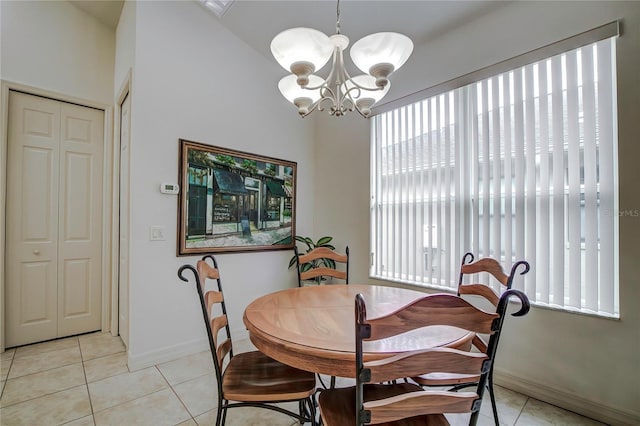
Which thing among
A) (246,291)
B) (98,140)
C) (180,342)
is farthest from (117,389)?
(98,140)

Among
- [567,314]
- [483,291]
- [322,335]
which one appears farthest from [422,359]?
[567,314]

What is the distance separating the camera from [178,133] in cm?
252

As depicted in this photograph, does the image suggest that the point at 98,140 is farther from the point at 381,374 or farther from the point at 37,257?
the point at 381,374

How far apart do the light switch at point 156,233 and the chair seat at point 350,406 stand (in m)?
1.91

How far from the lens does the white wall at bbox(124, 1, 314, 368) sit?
2314 millimetres

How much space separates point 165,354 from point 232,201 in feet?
4.86

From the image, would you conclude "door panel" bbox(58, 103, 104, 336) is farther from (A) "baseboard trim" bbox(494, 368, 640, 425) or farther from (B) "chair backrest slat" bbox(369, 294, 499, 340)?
(A) "baseboard trim" bbox(494, 368, 640, 425)

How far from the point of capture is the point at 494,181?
218 cm

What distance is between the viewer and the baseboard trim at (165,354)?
2250 mm

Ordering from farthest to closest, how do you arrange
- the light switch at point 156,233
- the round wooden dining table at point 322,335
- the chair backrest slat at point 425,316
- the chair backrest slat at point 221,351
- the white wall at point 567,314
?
the light switch at point 156,233
the white wall at point 567,314
the chair backrest slat at point 221,351
the round wooden dining table at point 322,335
the chair backrest slat at point 425,316

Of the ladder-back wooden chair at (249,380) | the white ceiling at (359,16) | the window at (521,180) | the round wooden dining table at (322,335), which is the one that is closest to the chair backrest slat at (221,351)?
the ladder-back wooden chair at (249,380)

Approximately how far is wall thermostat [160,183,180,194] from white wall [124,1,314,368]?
5cm

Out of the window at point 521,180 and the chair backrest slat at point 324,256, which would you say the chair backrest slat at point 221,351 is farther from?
the window at point 521,180

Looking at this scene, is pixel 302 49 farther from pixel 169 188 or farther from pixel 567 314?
pixel 567 314
